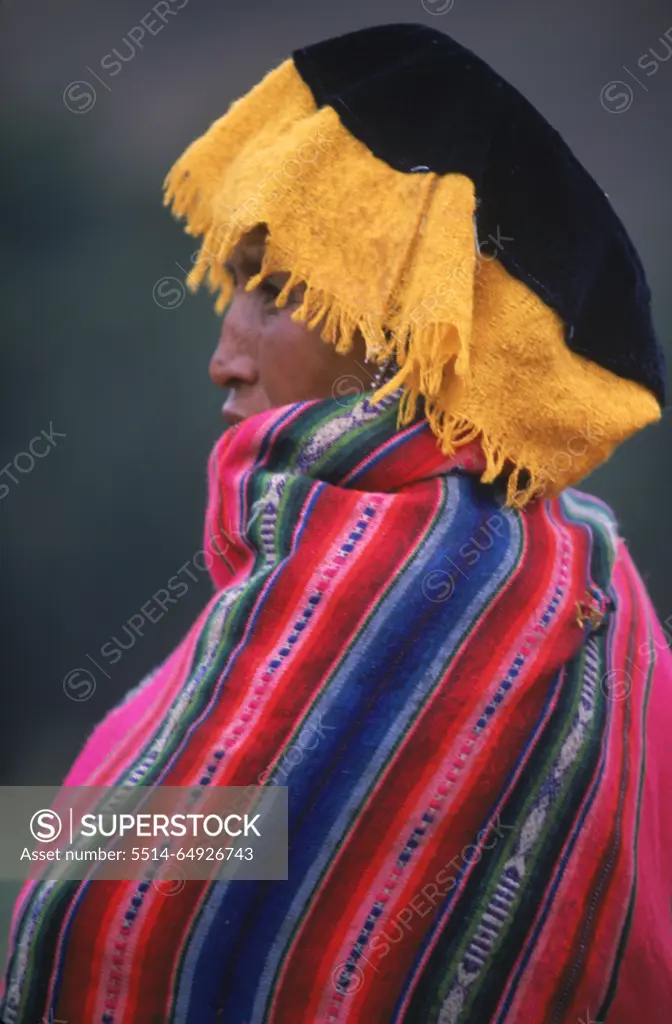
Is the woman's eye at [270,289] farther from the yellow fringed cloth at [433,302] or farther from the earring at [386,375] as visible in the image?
the earring at [386,375]

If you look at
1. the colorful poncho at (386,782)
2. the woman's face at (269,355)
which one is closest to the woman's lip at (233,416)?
the woman's face at (269,355)

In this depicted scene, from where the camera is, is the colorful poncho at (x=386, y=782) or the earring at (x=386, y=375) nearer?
the colorful poncho at (x=386, y=782)

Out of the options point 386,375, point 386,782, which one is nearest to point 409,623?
point 386,782

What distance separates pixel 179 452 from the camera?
2238 mm

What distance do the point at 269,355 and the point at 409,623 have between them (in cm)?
38

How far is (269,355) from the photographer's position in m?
1.16

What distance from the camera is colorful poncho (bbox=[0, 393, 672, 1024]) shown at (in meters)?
0.94

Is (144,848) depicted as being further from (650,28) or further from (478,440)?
(650,28)

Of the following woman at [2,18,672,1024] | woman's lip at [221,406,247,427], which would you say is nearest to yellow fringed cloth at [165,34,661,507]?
woman at [2,18,672,1024]

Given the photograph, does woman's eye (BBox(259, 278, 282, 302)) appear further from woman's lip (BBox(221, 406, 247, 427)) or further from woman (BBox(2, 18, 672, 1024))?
woman's lip (BBox(221, 406, 247, 427))

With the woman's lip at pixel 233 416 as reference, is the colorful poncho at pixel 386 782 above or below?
below

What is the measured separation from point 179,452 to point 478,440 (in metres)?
1.27

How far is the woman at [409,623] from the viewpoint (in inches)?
37.1

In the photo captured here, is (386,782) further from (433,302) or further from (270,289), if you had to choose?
(270,289)
